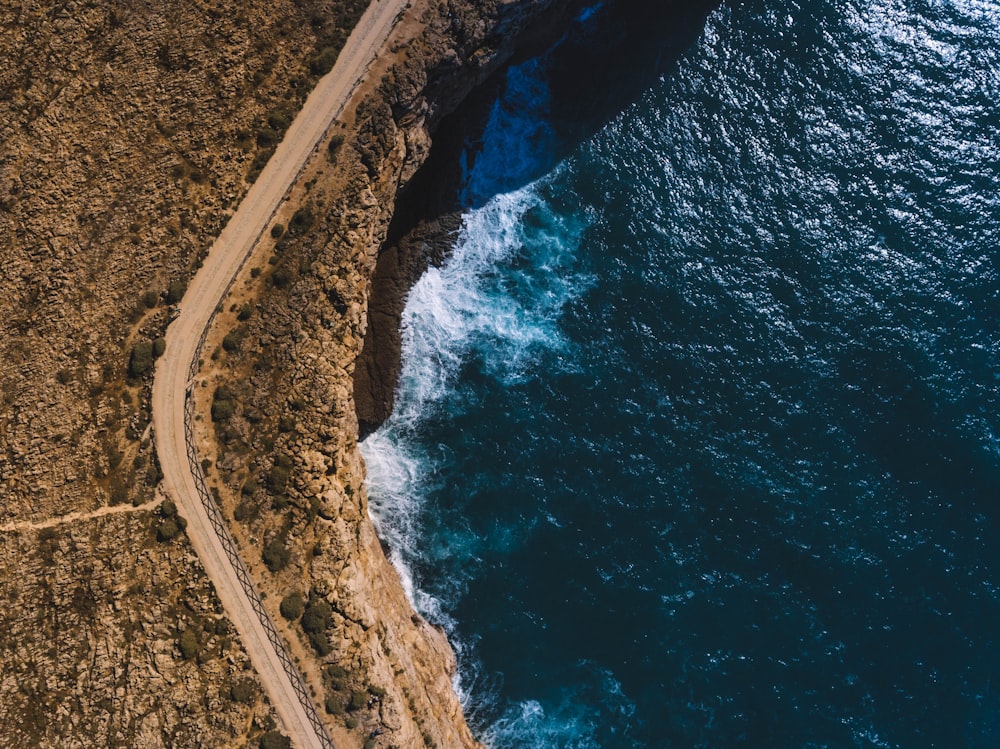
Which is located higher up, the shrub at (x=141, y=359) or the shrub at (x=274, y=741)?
the shrub at (x=141, y=359)

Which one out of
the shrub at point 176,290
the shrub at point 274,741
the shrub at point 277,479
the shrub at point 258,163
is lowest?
the shrub at point 274,741

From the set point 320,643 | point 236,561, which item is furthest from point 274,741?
point 236,561

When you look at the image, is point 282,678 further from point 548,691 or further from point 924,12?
point 924,12

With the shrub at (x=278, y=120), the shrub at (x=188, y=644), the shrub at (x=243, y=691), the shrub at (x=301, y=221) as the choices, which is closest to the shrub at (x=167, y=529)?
the shrub at (x=188, y=644)

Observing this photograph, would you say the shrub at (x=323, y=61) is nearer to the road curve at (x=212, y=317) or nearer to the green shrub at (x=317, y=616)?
the road curve at (x=212, y=317)

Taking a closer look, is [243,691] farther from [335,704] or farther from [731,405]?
[731,405]
